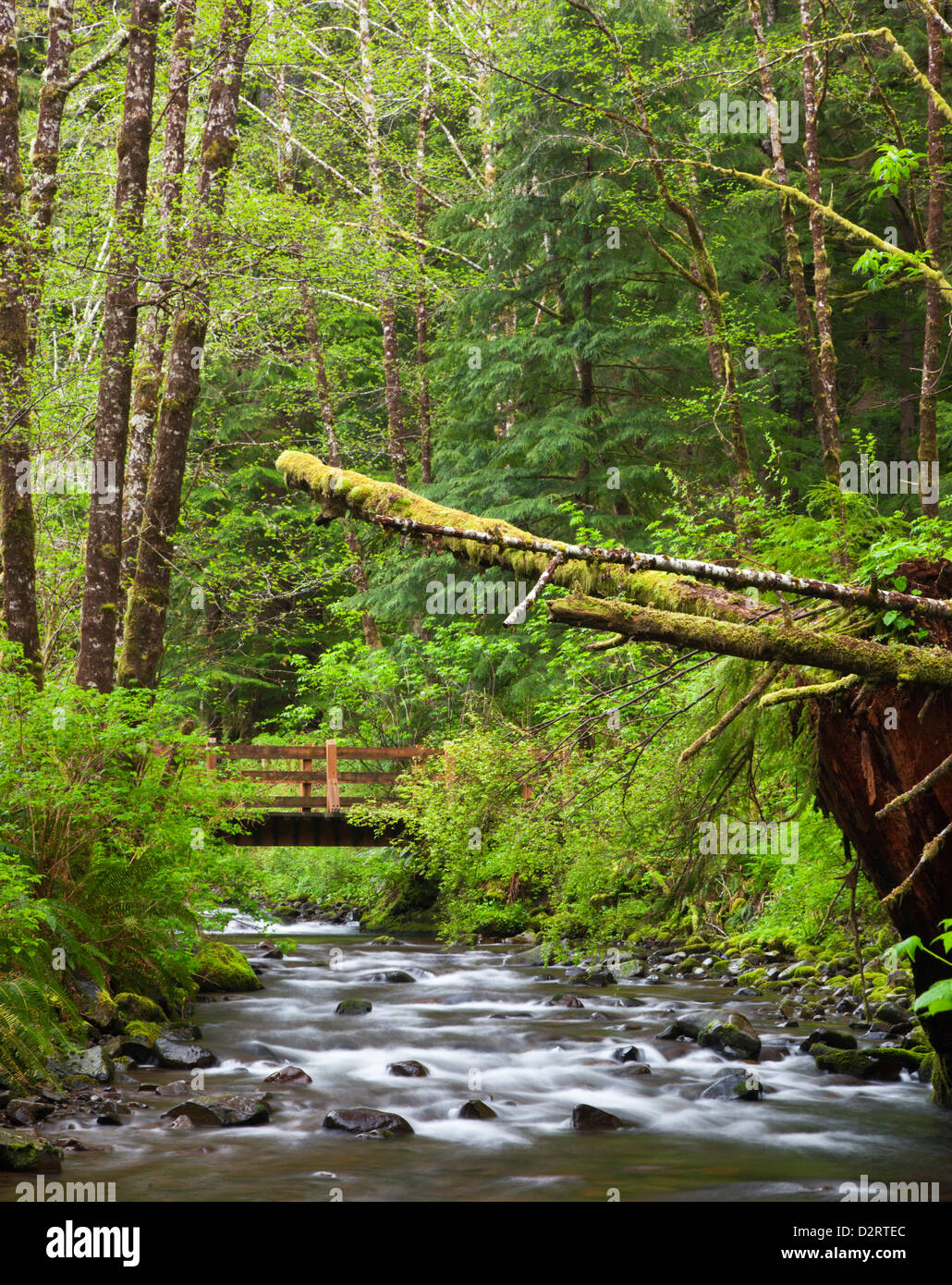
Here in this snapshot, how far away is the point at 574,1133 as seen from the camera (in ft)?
21.3

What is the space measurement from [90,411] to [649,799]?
33.2 feet

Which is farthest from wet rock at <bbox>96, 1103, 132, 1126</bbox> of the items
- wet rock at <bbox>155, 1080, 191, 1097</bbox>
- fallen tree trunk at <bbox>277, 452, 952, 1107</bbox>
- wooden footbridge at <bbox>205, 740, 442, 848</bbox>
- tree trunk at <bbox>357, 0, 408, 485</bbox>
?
tree trunk at <bbox>357, 0, 408, 485</bbox>

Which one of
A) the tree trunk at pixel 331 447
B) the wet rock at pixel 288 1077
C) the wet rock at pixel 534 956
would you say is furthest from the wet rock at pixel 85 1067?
the tree trunk at pixel 331 447

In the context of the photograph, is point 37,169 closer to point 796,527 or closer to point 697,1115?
point 796,527

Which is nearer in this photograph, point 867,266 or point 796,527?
point 796,527

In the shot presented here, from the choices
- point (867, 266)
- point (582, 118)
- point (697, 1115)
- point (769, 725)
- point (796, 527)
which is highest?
point (582, 118)

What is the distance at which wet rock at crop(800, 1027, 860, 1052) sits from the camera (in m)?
7.96

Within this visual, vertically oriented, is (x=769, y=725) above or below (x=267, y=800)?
above

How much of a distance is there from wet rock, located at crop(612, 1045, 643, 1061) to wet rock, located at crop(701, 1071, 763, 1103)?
3.25 ft

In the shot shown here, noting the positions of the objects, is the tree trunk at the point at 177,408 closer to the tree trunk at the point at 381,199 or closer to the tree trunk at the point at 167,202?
the tree trunk at the point at 167,202

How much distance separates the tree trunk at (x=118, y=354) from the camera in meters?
10.1

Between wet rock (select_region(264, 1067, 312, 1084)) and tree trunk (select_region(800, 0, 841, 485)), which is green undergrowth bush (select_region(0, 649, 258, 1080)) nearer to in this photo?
wet rock (select_region(264, 1067, 312, 1084))

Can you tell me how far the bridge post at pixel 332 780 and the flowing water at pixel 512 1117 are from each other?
5.73 metres

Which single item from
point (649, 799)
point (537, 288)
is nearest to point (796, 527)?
point (649, 799)
